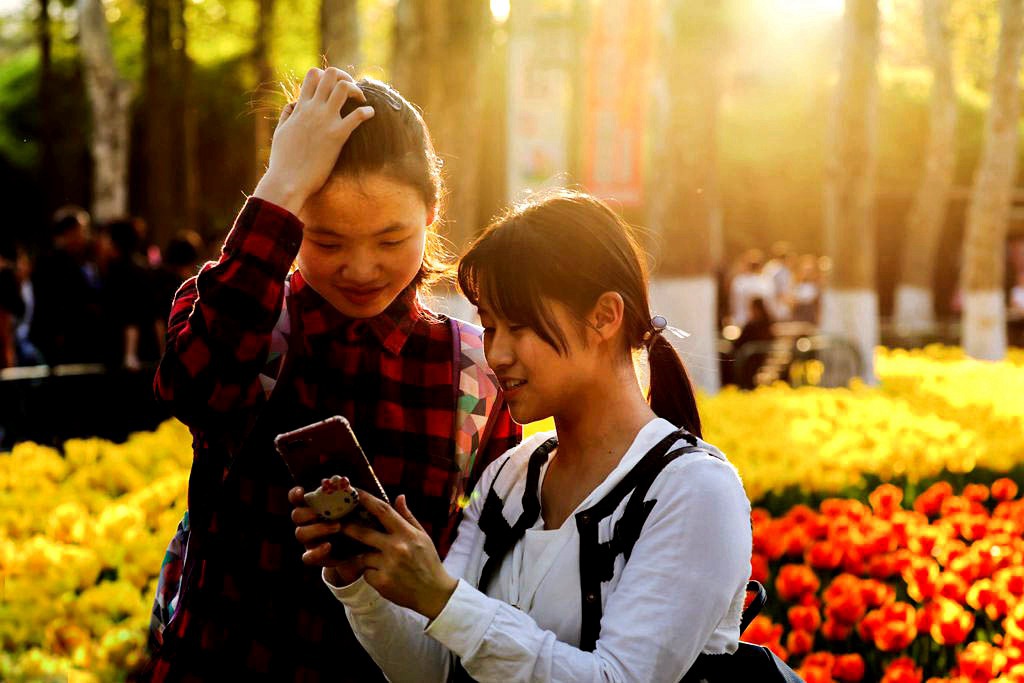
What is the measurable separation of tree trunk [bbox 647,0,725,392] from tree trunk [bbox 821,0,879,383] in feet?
5.94

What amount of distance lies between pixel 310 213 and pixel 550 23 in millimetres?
8743

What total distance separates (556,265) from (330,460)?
43cm

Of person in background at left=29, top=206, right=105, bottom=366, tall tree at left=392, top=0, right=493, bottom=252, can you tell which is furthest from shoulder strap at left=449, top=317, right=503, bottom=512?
person in background at left=29, top=206, right=105, bottom=366

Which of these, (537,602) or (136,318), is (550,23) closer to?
(136,318)

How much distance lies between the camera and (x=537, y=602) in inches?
76.0

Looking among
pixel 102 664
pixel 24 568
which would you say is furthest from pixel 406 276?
pixel 24 568

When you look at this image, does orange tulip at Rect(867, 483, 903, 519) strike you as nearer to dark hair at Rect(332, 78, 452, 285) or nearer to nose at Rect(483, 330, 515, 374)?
dark hair at Rect(332, 78, 452, 285)

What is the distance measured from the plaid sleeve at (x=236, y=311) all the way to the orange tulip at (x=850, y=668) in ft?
7.66

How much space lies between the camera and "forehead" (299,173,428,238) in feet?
7.13

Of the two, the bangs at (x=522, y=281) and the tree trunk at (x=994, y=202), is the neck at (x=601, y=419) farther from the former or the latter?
the tree trunk at (x=994, y=202)

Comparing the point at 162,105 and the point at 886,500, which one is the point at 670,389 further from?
the point at 162,105

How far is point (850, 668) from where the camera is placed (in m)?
3.87

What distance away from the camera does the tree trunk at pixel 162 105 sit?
64.2 ft

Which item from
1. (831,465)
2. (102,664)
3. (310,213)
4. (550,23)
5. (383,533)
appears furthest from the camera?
(550,23)
